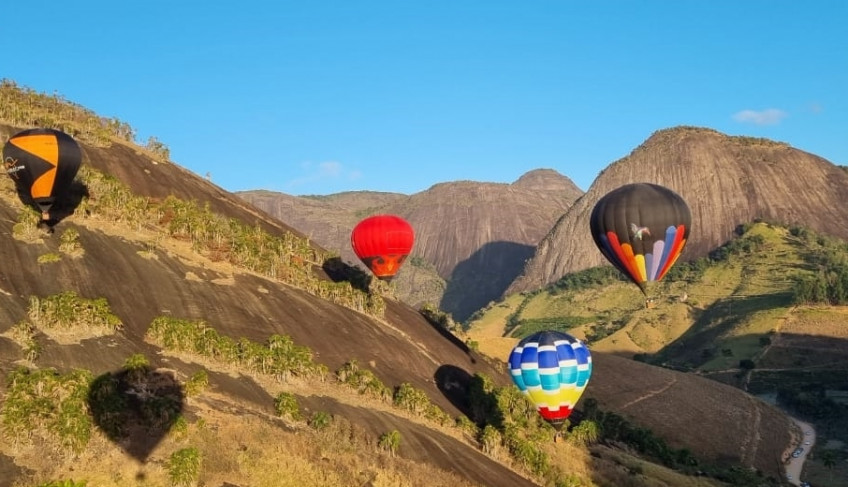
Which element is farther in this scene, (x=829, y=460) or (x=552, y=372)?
(x=829, y=460)

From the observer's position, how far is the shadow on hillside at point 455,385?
184 ft

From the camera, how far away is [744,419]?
82250 mm

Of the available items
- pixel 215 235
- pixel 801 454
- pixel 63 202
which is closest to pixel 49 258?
pixel 63 202

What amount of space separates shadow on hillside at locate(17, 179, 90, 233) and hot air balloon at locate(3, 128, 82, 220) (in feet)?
3.41

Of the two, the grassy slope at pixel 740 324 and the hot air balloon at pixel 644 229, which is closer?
the hot air balloon at pixel 644 229

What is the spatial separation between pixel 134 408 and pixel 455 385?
106ft

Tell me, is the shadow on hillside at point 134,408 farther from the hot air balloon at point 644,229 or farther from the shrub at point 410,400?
the hot air balloon at point 644,229

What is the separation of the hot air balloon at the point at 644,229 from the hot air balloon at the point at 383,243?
16.7m

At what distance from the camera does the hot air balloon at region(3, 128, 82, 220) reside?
43094 mm

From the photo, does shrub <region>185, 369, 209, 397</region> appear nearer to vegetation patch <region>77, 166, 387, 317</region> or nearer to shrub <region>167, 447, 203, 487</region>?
shrub <region>167, 447, 203, 487</region>

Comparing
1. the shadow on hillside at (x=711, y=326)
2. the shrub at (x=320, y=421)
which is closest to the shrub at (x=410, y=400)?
the shrub at (x=320, y=421)

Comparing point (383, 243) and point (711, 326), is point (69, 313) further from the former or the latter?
point (711, 326)

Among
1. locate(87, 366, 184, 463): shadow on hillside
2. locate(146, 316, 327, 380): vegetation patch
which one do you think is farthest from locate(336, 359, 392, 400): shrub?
locate(87, 366, 184, 463): shadow on hillside

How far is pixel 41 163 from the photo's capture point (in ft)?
142
